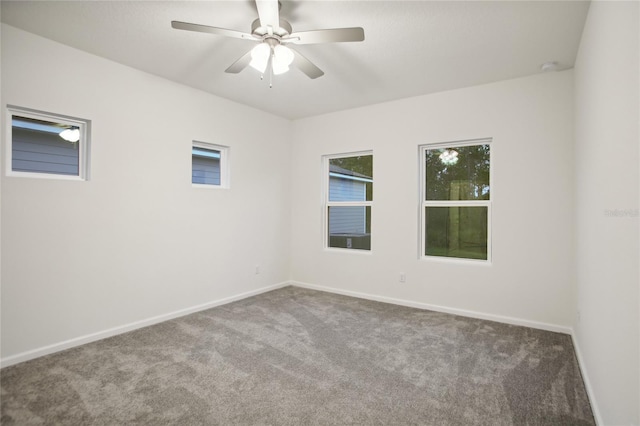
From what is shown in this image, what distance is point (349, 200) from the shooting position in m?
4.93

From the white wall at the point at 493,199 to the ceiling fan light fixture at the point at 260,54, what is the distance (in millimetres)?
2318

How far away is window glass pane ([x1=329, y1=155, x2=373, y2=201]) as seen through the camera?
4688 millimetres

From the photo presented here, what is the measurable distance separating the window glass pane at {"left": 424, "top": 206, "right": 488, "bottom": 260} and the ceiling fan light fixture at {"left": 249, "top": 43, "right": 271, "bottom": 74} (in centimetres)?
270

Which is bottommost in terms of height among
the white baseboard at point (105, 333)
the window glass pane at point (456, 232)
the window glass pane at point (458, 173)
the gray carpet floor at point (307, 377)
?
the gray carpet floor at point (307, 377)

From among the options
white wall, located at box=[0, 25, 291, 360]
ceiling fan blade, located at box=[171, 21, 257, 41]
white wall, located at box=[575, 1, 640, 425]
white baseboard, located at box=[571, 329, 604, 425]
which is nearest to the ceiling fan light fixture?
ceiling fan blade, located at box=[171, 21, 257, 41]

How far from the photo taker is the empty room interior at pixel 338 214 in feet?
6.66

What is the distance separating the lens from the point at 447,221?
4.08 meters

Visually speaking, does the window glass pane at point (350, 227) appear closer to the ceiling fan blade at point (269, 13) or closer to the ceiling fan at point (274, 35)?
the ceiling fan at point (274, 35)

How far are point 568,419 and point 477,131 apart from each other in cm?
283

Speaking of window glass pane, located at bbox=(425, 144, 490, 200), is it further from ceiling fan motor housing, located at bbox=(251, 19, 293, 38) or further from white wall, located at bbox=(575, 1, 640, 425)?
ceiling fan motor housing, located at bbox=(251, 19, 293, 38)

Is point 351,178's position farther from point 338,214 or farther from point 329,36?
point 329,36

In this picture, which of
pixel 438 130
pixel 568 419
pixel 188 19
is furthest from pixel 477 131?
pixel 188 19

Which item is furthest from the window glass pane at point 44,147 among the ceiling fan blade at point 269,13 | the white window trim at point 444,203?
the white window trim at point 444,203

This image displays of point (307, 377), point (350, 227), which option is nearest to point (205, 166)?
point (350, 227)
